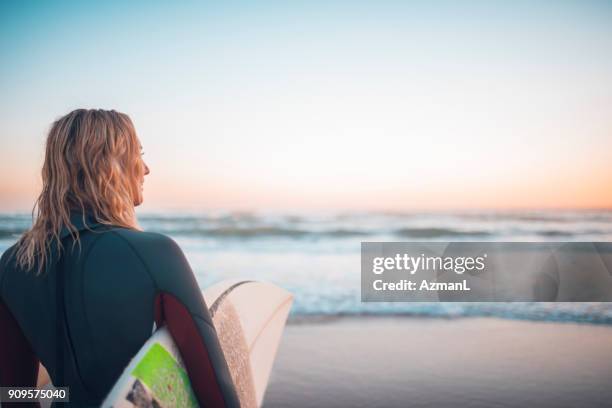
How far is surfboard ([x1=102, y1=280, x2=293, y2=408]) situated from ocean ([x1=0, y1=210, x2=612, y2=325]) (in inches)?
95.7

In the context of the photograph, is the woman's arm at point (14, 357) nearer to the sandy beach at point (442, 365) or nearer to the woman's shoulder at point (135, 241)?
the woman's shoulder at point (135, 241)

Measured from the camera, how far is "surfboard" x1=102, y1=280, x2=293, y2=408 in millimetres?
830

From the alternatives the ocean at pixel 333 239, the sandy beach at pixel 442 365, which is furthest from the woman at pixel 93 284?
the ocean at pixel 333 239

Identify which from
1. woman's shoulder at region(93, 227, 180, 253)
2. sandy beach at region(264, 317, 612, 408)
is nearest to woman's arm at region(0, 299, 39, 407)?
woman's shoulder at region(93, 227, 180, 253)

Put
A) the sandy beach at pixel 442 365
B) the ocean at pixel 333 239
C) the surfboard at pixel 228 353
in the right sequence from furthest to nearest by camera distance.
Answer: the ocean at pixel 333 239 < the sandy beach at pixel 442 365 < the surfboard at pixel 228 353

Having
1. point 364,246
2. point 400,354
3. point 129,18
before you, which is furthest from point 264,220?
point 400,354

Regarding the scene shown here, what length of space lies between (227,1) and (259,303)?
18.4 feet

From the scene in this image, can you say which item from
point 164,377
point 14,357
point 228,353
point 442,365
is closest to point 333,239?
point 442,365

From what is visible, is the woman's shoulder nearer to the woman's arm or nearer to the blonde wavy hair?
the blonde wavy hair

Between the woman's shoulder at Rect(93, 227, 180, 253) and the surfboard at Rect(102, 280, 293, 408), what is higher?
Answer: the woman's shoulder at Rect(93, 227, 180, 253)

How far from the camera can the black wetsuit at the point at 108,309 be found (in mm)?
889

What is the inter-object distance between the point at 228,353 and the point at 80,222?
21.1 inches

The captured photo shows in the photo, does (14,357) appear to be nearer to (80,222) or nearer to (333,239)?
(80,222)

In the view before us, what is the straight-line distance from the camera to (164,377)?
0.88m
